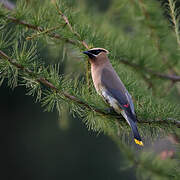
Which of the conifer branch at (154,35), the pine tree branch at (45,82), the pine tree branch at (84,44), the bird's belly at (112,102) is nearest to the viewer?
the pine tree branch at (45,82)

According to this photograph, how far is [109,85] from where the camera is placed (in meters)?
2.55

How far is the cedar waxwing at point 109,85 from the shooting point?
219cm

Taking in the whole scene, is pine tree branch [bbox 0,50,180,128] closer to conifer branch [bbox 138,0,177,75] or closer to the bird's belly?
the bird's belly

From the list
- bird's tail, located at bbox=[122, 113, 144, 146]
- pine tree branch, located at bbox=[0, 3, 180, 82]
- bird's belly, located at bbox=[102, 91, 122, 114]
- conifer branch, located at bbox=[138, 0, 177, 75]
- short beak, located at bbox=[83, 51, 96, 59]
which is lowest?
bird's tail, located at bbox=[122, 113, 144, 146]

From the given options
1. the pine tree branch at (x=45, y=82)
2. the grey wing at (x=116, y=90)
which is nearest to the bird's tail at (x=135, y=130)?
the grey wing at (x=116, y=90)

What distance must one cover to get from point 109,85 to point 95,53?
290 millimetres

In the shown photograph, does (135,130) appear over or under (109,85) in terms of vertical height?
under

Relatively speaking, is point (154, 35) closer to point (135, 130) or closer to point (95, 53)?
point (95, 53)

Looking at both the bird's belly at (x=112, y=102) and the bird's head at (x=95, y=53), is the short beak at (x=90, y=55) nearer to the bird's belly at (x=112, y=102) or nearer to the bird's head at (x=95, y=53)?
the bird's head at (x=95, y=53)

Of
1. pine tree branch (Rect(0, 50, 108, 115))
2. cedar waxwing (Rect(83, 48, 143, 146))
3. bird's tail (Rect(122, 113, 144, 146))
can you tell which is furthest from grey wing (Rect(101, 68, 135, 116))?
pine tree branch (Rect(0, 50, 108, 115))

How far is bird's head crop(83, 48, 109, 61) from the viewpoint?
226 centimetres

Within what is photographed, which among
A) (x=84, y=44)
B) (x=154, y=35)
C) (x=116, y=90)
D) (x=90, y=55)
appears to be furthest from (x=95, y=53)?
(x=154, y=35)

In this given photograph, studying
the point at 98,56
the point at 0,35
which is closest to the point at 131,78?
the point at 98,56

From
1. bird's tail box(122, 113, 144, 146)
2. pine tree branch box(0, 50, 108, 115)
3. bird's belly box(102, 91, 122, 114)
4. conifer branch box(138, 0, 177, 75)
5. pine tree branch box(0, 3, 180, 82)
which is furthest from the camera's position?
conifer branch box(138, 0, 177, 75)
